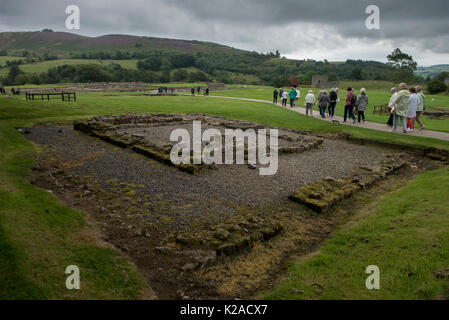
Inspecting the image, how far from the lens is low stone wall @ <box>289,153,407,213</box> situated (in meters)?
7.98

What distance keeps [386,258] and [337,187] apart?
4036 mm

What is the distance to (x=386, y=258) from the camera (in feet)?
16.9

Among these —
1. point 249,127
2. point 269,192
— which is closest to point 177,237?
point 269,192

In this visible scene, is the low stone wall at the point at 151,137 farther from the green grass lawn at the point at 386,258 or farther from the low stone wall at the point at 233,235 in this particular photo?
the green grass lawn at the point at 386,258

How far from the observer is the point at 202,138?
15305 millimetres

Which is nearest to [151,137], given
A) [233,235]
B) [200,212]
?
[200,212]

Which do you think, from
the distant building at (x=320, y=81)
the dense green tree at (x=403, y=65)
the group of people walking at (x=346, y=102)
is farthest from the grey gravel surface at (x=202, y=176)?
the dense green tree at (x=403, y=65)

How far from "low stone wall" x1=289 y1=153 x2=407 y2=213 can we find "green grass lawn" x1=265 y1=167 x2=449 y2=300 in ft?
3.50

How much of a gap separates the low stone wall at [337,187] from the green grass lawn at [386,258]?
3.50 feet

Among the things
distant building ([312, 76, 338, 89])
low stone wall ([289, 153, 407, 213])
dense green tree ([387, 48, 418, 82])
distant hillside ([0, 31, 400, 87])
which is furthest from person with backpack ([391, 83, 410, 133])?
dense green tree ([387, 48, 418, 82])

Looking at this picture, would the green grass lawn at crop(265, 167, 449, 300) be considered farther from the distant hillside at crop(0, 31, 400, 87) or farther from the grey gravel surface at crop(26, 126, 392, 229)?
the distant hillside at crop(0, 31, 400, 87)

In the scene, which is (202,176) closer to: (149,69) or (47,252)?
(47,252)
